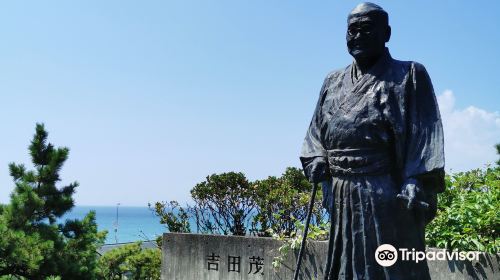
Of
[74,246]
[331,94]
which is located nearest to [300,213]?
[74,246]

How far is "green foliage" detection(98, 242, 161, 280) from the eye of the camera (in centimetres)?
955

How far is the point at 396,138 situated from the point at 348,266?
914 mm

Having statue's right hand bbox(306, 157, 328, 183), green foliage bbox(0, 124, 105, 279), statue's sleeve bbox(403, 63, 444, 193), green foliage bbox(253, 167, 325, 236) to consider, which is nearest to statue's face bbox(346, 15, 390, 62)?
statue's sleeve bbox(403, 63, 444, 193)

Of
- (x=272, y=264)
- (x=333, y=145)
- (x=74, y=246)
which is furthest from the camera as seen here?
(x=74, y=246)

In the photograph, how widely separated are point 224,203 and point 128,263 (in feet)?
7.00

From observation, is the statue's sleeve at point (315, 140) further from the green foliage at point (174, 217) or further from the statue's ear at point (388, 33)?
the green foliage at point (174, 217)

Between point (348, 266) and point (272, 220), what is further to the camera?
point (272, 220)

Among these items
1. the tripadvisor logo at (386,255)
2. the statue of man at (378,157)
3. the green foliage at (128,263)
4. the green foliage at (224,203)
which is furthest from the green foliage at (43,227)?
the tripadvisor logo at (386,255)

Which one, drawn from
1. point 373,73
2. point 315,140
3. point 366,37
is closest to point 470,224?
point 315,140

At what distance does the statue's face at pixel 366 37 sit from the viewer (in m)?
3.56

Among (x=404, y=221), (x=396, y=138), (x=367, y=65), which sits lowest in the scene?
(x=404, y=221)

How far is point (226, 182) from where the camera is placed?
1021 centimetres

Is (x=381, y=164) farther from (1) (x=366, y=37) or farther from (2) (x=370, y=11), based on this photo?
(2) (x=370, y=11)

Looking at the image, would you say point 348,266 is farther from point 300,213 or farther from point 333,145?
point 300,213
